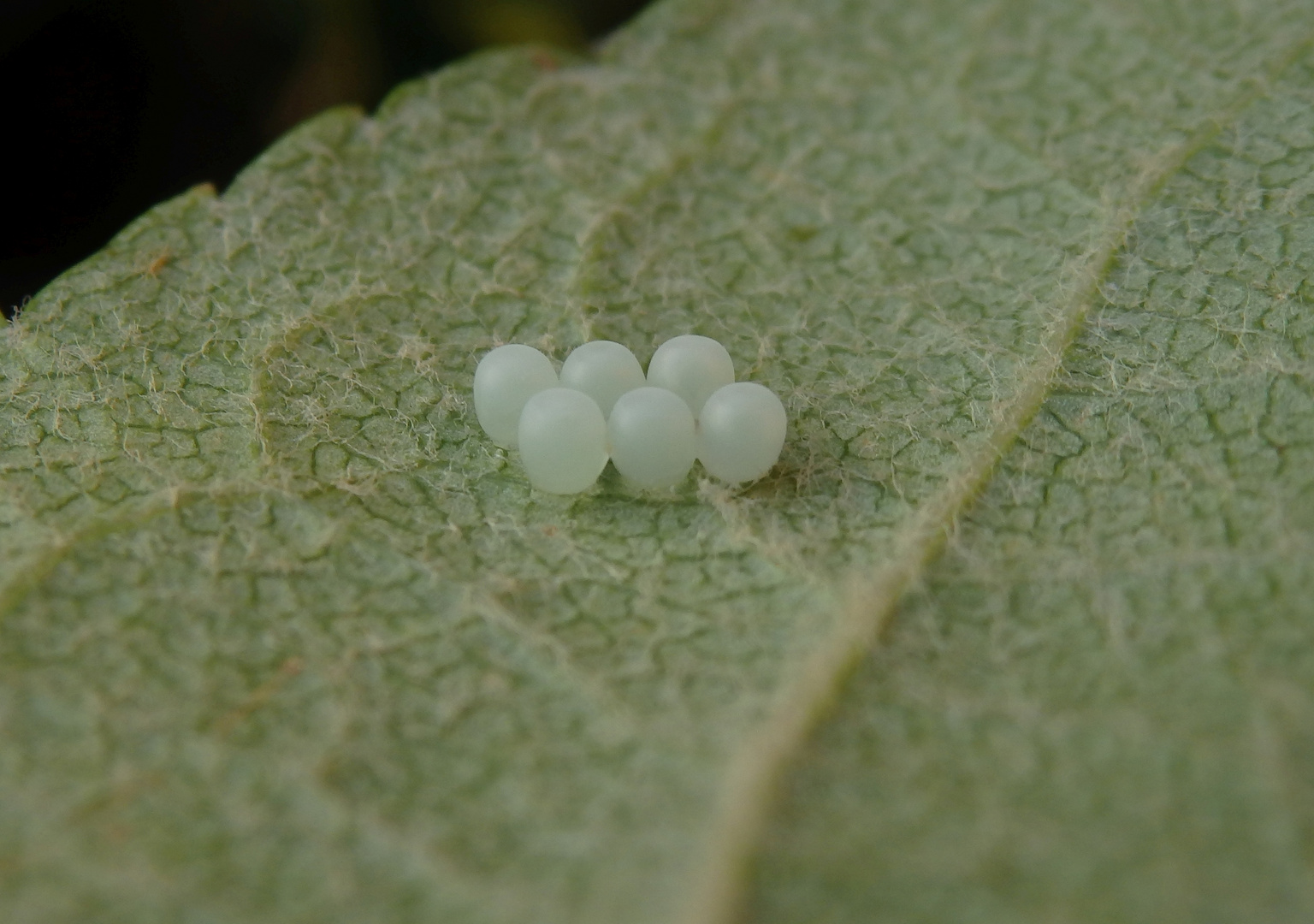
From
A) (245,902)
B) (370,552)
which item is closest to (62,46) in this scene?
(370,552)

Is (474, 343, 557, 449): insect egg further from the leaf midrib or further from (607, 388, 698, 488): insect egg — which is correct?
the leaf midrib

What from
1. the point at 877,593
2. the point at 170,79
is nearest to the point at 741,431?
the point at 877,593

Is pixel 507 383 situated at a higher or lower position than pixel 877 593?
higher

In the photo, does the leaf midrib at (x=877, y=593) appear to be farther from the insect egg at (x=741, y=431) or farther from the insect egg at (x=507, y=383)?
the insect egg at (x=507, y=383)

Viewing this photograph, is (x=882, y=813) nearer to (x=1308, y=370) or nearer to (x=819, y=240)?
(x=1308, y=370)

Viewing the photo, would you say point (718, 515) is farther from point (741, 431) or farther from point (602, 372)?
point (602, 372)
